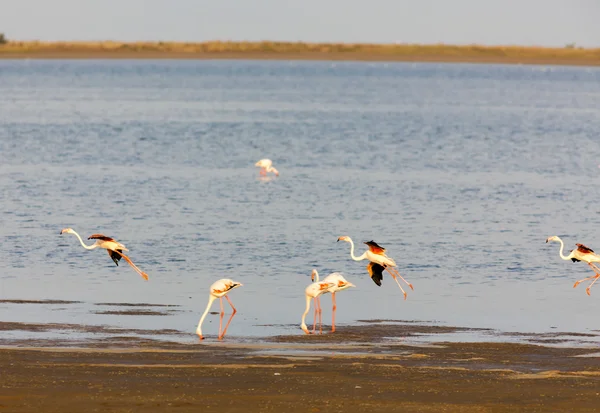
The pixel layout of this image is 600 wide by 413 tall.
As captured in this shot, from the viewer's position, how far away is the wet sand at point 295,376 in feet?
37.0

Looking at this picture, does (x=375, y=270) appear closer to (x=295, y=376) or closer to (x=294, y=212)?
(x=295, y=376)

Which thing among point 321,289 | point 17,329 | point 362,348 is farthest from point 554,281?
point 17,329

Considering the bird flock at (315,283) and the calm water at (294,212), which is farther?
the calm water at (294,212)

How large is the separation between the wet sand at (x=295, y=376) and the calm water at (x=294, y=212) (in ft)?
5.42

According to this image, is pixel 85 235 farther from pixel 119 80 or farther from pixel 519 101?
pixel 119 80

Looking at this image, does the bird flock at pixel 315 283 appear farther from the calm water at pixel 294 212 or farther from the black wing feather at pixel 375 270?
the calm water at pixel 294 212

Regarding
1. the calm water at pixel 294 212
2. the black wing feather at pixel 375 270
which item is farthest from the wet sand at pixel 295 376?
the black wing feather at pixel 375 270

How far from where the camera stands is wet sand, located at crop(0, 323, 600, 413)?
11.3 meters

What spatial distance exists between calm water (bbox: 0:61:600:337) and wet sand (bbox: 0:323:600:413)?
165 centimetres

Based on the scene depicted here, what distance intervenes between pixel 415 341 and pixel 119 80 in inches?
4172

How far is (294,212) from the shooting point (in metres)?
29.0

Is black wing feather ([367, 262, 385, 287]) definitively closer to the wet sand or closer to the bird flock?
the bird flock

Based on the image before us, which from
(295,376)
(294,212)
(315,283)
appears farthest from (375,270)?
(294,212)

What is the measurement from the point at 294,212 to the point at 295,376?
16.6 m
